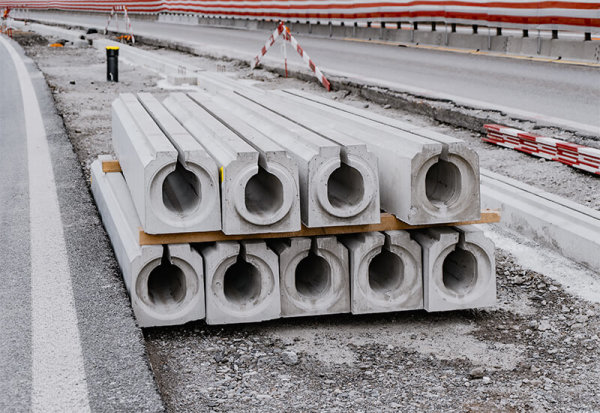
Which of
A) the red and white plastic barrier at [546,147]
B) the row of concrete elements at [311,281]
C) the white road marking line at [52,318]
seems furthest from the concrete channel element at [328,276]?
the red and white plastic barrier at [546,147]

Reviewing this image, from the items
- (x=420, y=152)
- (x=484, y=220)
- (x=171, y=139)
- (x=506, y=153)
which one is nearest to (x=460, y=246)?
(x=484, y=220)

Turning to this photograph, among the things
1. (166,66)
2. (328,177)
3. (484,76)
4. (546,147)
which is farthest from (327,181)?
(166,66)

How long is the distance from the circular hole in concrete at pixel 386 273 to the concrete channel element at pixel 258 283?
634 mm

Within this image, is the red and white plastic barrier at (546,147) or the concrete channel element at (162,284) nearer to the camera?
the concrete channel element at (162,284)

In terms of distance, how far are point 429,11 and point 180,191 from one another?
22451 mm

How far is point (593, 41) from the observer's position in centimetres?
1902

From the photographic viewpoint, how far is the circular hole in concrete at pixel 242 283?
482 cm

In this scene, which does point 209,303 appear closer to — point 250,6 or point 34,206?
point 34,206

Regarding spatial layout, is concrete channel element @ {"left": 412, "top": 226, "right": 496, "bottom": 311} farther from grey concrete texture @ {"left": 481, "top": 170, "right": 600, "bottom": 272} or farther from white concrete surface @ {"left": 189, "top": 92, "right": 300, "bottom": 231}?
grey concrete texture @ {"left": 481, "top": 170, "right": 600, "bottom": 272}

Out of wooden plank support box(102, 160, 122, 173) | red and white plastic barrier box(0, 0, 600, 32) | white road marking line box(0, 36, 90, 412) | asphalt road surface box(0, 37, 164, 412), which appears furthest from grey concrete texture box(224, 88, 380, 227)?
red and white plastic barrier box(0, 0, 600, 32)

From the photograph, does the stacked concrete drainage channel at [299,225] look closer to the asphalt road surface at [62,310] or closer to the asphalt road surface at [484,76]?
the asphalt road surface at [62,310]

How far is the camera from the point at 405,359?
4.42 m

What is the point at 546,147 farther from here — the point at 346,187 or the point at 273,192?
the point at 273,192

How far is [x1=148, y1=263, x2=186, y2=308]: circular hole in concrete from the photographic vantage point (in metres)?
4.78
